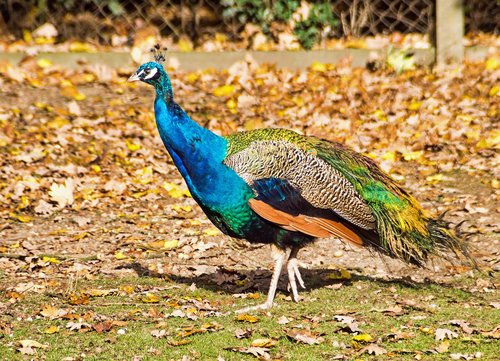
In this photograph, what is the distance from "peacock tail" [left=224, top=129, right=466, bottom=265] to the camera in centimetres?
531

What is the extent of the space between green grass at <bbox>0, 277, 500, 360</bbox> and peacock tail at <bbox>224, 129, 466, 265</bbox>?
312mm

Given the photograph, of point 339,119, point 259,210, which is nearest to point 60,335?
point 259,210

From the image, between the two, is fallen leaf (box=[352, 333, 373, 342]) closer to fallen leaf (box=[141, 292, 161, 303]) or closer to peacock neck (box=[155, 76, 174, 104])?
fallen leaf (box=[141, 292, 161, 303])

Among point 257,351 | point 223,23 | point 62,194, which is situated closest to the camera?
point 257,351

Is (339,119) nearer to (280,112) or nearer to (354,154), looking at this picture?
(280,112)

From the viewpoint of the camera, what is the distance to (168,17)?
1136cm

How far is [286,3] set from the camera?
10.6m

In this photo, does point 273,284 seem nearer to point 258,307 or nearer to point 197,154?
point 258,307

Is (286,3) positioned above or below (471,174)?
above

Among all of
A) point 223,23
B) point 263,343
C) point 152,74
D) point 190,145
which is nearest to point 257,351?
point 263,343

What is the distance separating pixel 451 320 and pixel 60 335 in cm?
209

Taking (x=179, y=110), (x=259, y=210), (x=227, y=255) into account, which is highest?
(x=179, y=110)

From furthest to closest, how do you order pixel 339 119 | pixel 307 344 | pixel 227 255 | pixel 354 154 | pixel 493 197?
pixel 339 119 < pixel 493 197 < pixel 227 255 < pixel 354 154 < pixel 307 344

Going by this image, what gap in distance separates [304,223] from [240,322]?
684 mm
